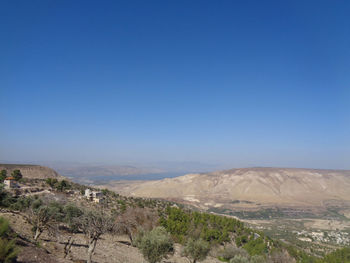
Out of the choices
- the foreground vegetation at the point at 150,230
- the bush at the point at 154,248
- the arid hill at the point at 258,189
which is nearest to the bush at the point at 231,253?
the foreground vegetation at the point at 150,230

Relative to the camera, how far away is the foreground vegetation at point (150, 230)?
16484mm

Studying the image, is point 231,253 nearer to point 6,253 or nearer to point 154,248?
point 154,248

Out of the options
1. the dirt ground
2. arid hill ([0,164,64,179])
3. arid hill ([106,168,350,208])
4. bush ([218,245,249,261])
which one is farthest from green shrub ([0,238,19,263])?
arid hill ([106,168,350,208])

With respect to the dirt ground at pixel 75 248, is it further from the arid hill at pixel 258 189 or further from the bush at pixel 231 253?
the arid hill at pixel 258 189

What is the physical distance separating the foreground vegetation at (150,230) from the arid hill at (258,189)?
89750 millimetres

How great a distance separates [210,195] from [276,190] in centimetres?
4886

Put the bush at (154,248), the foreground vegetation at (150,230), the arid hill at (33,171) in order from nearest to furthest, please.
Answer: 1. the foreground vegetation at (150,230)
2. the bush at (154,248)
3. the arid hill at (33,171)

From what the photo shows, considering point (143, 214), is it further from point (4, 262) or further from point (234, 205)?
point (234, 205)

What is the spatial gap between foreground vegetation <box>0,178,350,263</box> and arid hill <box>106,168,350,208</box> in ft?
294

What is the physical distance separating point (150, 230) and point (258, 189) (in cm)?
14426

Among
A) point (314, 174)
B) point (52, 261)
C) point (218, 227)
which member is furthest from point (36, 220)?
point (314, 174)

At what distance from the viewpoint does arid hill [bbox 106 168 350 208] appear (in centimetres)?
13838

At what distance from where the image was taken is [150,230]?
31688mm

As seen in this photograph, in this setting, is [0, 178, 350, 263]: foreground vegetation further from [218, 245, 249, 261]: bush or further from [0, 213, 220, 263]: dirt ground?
[0, 213, 220, 263]: dirt ground
